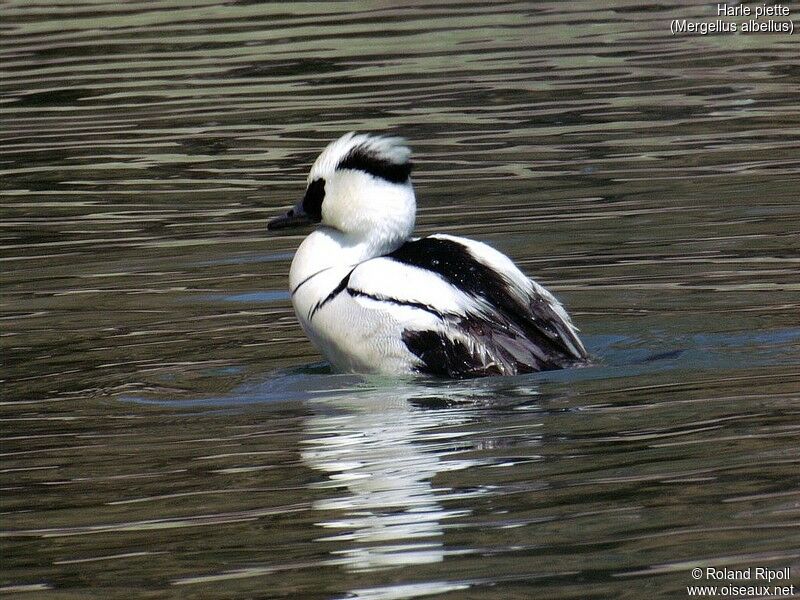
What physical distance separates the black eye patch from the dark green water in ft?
2.20

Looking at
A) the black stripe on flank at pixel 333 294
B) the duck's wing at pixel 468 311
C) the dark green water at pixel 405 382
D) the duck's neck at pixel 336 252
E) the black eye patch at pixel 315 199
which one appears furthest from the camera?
the black eye patch at pixel 315 199

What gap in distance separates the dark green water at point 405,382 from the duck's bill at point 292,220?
1.86ft

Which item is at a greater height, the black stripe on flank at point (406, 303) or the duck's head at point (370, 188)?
the duck's head at point (370, 188)

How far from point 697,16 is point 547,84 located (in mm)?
3882

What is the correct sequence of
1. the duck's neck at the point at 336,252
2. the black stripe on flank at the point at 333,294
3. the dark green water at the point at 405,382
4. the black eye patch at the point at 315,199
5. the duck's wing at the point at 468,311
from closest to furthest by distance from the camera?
the dark green water at the point at 405,382, the duck's wing at the point at 468,311, the black stripe on flank at the point at 333,294, the duck's neck at the point at 336,252, the black eye patch at the point at 315,199

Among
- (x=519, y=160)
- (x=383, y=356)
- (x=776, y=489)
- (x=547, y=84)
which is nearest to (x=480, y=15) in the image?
(x=547, y=84)

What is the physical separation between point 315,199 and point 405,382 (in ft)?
3.71

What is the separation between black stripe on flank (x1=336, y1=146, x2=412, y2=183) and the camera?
304 inches

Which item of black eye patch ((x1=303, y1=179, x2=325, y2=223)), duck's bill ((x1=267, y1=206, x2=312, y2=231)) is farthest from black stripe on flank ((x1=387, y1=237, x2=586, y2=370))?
duck's bill ((x1=267, y1=206, x2=312, y2=231))

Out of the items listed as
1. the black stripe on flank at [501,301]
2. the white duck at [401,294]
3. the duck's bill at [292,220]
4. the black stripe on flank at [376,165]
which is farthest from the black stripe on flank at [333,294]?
the duck's bill at [292,220]

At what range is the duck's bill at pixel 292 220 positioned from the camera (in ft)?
26.8

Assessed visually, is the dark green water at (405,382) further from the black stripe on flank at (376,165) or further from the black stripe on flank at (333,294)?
the black stripe on flank at (376,165)

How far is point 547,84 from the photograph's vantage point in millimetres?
15430

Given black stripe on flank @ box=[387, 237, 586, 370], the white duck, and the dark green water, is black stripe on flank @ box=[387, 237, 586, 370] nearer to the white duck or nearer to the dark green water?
the white duck
